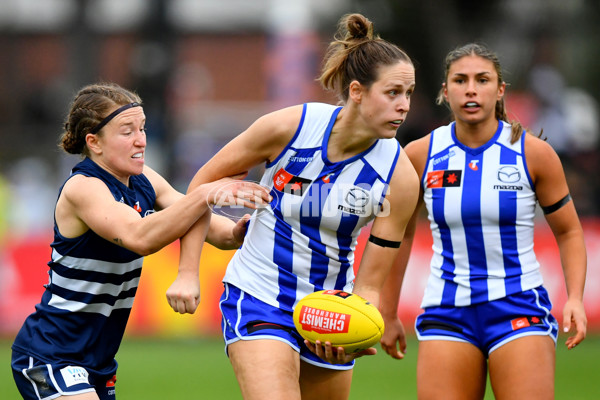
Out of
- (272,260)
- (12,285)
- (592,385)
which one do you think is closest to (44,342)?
(272,260)

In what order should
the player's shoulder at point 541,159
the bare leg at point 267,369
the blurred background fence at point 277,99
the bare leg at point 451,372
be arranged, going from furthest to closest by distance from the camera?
the blurred background fence at point 277,99 → the player's shoulder at point 541,159 → the bare leg at point 451,372 → the bare leg at point 267,369

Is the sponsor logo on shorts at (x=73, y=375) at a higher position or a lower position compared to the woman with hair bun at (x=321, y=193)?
lower

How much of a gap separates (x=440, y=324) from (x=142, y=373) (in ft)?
17.5

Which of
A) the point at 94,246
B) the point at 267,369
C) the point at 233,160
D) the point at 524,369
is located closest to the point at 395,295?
the point at 524,369

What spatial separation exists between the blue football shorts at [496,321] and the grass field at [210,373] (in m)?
3.60

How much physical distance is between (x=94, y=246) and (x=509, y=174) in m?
2.28

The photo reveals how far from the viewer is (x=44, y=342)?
15.1ft

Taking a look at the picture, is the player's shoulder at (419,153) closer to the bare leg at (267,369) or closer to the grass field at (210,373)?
the bare leg at (267,369)

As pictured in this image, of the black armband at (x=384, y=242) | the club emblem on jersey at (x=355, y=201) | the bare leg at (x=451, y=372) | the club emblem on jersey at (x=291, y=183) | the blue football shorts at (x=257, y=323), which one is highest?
the club emblem on jersey at (x=291, y=183)

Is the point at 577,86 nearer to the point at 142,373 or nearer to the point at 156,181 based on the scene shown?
the point at 142,373

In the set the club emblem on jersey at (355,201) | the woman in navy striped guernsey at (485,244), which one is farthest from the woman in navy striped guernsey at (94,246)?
the woman in navy striped guernsey at (485,244)

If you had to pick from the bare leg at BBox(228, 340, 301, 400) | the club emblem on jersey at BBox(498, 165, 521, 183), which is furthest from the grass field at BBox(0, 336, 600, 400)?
the bare leg at BBox(228, 340, 301, 400)

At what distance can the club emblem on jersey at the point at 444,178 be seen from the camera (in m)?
5.31

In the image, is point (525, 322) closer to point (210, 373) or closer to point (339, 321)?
point (339, 321)
